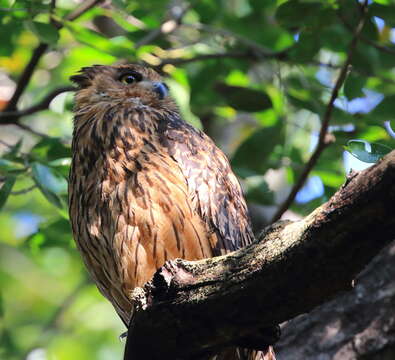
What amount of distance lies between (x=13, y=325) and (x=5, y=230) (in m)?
1.03

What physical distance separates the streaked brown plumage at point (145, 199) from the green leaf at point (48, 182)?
88 millimetres

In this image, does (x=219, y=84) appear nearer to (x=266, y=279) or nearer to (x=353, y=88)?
(x=353, y=88)

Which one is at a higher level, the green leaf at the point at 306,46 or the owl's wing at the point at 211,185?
the green leaf at the point at 306,46

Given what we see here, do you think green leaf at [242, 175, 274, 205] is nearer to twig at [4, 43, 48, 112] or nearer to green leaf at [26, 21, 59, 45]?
green leaf at [26, 21, 59, 45]

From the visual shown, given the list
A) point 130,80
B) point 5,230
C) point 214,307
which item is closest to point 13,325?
point 5,230

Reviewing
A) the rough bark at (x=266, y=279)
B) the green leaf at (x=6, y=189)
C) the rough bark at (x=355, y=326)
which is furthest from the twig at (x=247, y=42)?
the rough bark at (x=266, y=279)

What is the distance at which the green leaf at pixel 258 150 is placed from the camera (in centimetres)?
483

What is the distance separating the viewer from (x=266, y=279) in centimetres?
269

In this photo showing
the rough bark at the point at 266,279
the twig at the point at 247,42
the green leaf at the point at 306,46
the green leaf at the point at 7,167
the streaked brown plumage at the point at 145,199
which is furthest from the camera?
the twig at the point at 247,42

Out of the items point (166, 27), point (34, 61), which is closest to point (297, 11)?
point (166, 27)

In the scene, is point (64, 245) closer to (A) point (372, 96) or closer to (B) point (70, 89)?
(B) point (70, 89)

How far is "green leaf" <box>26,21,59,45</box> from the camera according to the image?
415 cm

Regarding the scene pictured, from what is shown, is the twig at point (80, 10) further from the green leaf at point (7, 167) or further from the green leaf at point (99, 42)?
the green leaf at point (7, 167)

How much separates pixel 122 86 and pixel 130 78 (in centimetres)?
10
